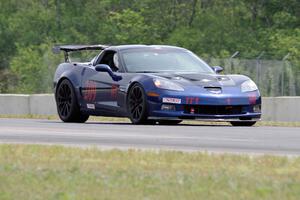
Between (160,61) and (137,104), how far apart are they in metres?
1.33

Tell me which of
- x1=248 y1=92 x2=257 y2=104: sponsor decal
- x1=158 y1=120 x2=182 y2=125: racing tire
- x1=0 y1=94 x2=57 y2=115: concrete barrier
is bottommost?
x1=0 y1=94 x2=57 y2=115: concrete barrier

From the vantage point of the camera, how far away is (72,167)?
10.1 meters

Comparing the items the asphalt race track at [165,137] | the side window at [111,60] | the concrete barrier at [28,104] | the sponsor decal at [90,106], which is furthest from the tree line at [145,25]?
the asphalt race track at [165,137]

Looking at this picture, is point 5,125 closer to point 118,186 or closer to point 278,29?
point 118,186

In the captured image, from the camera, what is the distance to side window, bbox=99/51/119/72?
1938cm

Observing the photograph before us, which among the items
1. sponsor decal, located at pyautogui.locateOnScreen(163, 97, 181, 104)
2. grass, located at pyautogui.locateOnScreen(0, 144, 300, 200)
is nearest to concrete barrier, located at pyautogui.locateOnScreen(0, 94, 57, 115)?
sponsor decal, located at pyautogui.locateOnScreen(163, 97, 181, 104)

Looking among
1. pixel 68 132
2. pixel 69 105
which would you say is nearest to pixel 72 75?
pixel 69 105

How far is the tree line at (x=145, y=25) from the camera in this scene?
46000mm

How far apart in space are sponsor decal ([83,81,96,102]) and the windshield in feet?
2.43

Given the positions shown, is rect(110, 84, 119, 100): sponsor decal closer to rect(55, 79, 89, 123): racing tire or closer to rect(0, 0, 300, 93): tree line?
rect(55, 79, 89, 123): racing tire

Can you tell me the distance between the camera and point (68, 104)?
793 inches

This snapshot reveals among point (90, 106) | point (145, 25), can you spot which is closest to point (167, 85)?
point (90, 106)

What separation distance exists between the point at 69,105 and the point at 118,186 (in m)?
11.4

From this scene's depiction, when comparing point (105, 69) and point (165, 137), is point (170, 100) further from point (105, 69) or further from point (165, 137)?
point (165, 137)
